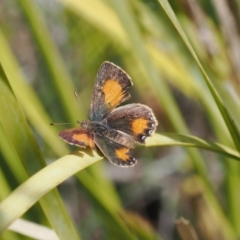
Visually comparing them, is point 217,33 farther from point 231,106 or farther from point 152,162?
point 152,162

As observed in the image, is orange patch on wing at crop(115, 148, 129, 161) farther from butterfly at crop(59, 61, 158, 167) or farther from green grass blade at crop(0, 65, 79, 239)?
green grass blade at crop(0, 65, 79, 239)

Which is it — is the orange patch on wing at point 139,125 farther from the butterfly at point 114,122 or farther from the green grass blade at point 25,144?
the green grass blade at point 25,144

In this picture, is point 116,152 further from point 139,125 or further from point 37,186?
Result: point 37,186

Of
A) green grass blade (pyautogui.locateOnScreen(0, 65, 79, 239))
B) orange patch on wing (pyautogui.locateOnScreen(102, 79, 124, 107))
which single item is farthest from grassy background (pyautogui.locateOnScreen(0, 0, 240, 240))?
orange patch on wing (pyautogui.locateOnScreen(102, 79, 124, 107))

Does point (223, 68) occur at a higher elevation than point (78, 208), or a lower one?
higher

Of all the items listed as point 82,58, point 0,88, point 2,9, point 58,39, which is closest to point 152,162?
point 82,58

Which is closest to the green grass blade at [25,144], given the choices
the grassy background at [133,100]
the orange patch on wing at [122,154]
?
the grassy background at [133,100]

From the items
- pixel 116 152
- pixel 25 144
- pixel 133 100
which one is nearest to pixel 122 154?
pixel 116 152
